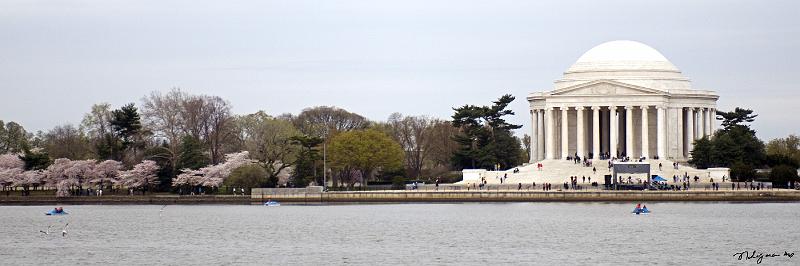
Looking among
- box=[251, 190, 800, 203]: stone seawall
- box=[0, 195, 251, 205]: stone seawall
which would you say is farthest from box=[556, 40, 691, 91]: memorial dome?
box=[0, 195, 251, 205]: stone seawall

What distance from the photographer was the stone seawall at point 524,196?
134875mm

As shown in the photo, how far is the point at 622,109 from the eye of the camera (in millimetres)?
174875

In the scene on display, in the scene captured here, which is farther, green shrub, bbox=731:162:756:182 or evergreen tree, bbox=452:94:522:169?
evergreen tree, bbox=452:94:522:169

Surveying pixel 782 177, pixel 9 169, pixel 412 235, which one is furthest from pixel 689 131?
pixel 412 235

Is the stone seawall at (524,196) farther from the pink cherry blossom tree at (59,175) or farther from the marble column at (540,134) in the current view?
the marble column at (540,134)

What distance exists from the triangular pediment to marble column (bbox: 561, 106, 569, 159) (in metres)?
2.09

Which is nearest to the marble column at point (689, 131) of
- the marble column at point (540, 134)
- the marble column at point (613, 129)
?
the marble column at point (613, 129)

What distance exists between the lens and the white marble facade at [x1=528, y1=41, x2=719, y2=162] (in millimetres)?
170375

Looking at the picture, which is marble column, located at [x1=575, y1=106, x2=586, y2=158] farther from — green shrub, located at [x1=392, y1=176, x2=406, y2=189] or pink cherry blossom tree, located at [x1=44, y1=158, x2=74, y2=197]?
pink cherry blossom tree, located at [x1=44, y1=158, x2=74, y2=197]

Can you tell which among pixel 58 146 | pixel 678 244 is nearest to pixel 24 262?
pixel 678 244

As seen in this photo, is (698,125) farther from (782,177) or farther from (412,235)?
(412,235)

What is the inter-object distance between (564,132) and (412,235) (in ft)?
245

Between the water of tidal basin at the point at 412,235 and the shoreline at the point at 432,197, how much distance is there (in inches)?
44.5

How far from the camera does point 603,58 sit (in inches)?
6905
